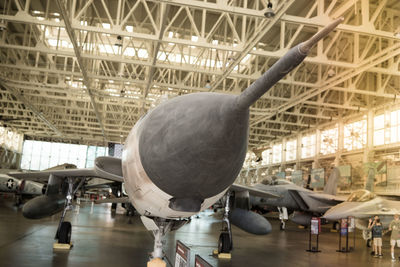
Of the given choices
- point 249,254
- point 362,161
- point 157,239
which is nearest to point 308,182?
point 362,161

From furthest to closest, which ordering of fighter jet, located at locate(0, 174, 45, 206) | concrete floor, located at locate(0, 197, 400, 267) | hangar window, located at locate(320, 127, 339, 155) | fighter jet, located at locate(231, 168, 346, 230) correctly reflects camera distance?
hangar window, located at locate(320, 127, 339, 155) < fighter jet, located at locate(0, 174, 45, 206) < fighter jet, located at locate(231, 168, 346, 230) < concrete floor, located at locate(0, 197, 400, 267)

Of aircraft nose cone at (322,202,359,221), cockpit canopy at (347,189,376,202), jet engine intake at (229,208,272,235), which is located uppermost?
cockpit canopy at (347,189,376,202)

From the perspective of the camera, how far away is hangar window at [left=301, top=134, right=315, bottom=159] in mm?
32875

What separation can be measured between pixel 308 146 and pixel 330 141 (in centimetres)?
598

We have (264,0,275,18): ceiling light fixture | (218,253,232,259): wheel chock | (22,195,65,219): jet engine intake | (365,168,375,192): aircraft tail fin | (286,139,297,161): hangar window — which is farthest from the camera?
(286,139,297,161): hangar window

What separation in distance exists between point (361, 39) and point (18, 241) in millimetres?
18281

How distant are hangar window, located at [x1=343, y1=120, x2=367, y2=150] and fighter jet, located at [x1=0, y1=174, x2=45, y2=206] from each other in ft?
72.9

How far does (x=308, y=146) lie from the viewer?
3356 centimetres

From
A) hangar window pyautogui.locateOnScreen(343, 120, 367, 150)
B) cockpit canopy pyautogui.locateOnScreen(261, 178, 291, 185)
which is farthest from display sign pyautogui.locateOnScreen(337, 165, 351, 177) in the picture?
cockpit canopy pyautogui.locateOnScreen(261, 178, 291, 185)

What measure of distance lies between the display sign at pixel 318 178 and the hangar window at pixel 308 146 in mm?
4627

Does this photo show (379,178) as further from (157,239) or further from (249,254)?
(157,239)

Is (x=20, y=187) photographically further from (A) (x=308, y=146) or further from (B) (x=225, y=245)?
(A) (x=308, y=146)

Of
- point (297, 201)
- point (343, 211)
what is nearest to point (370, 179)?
point (297, 201)

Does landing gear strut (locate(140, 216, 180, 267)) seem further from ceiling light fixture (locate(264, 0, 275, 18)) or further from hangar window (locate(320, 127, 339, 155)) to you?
hangar window (locate(320, 127, 339, 155))
